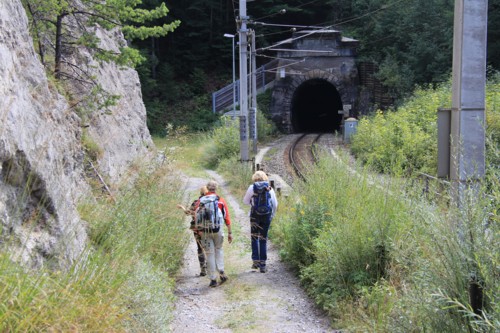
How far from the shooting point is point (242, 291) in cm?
739

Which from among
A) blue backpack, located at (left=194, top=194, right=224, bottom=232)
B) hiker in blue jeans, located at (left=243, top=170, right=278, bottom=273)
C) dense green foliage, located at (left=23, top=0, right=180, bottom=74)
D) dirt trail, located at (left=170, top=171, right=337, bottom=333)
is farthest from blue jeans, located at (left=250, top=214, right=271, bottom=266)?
dense green foliage, located at (left=23, top=0, right=180, bottom=74)

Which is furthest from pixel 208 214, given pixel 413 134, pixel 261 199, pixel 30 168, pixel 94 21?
pixel 413 134

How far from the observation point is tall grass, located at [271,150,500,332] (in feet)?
→ 12.0

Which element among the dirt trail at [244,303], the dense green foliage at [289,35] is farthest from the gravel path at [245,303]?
the dense green foliage at [289,35]

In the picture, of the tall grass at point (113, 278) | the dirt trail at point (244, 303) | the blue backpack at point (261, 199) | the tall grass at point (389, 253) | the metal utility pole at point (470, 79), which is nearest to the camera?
the tall grass at point (113, 278)

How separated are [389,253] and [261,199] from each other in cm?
265

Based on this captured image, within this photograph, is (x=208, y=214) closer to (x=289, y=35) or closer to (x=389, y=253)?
(x=389, y=253)

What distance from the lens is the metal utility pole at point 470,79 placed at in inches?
193

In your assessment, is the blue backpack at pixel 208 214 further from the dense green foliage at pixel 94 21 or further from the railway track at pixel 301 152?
the railway track at pixel 301 152

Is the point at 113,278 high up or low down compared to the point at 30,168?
down

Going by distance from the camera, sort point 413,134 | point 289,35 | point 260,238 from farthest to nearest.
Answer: point 289,35, point 413,134, point 260,238

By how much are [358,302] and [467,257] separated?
2452mm

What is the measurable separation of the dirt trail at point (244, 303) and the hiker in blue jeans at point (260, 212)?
0.76 feet

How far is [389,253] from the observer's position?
238 inches
